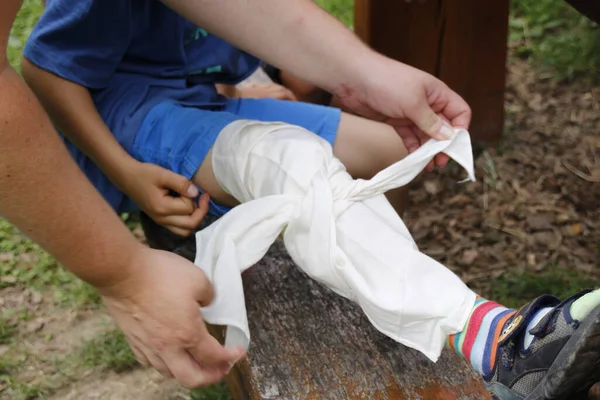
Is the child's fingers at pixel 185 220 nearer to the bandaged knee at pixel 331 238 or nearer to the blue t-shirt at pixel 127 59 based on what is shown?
the bandaged knee at pixel 331 238

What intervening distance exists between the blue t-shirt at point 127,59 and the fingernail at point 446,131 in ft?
2.01

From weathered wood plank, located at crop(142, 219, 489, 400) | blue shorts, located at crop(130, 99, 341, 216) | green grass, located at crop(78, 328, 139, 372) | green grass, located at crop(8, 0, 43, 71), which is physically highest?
blue shorts, located at crop(130, 99, 341, 216)

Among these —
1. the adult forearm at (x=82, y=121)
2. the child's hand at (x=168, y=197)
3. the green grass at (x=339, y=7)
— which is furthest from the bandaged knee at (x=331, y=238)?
the green grass at (x=339, y=7)

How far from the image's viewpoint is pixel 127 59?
189 centimetres

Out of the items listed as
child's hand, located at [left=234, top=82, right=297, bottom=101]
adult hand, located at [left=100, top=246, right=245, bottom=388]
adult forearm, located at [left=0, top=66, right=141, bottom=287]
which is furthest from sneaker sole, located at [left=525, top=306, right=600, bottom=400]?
child's hand, located at [left=234, top=82, right=297, bottom=101]

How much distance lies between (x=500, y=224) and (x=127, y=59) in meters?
1.28

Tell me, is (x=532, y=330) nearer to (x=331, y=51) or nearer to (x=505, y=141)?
(x=331, y=51)

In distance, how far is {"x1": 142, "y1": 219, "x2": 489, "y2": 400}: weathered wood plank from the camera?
1.32 m

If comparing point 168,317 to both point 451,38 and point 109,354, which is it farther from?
point 451,38

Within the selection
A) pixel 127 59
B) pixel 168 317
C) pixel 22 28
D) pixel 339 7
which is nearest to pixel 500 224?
pixel 127 59

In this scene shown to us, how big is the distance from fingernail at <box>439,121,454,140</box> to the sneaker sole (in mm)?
478

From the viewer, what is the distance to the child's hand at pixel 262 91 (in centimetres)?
228

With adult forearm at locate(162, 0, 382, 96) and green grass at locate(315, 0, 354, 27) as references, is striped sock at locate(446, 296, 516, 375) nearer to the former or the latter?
adult forearm at locate(162, 0, 382, 96)

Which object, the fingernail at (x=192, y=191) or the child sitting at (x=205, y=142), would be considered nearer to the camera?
the child sitting at (x=205, y=142)
